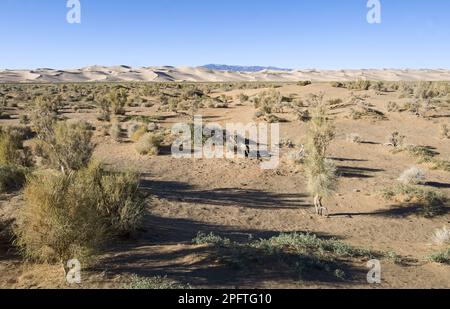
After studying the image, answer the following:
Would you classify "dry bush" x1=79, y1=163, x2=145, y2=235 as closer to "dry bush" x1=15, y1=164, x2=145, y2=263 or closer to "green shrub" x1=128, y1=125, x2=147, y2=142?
"dry bush" x1=15, y1=164, x2=145, y2=263

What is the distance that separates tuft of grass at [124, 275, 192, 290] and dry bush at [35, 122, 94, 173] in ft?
26.6

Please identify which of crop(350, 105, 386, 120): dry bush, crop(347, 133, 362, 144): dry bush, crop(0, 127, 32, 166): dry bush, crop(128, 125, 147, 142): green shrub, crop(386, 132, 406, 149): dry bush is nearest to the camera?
crop(0, 127, 32, 166): dry bush

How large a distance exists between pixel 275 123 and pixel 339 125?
4.65m

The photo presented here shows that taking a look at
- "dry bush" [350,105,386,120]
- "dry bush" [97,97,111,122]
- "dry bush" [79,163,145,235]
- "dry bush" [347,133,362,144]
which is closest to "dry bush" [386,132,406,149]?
"dry bush" [347,133,362,144]

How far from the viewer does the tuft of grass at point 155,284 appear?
22.4 feet

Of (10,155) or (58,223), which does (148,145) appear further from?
(58,223)

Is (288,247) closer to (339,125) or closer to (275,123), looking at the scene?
(275,123)

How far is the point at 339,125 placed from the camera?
28.5 meters

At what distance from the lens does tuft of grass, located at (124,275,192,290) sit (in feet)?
22.4

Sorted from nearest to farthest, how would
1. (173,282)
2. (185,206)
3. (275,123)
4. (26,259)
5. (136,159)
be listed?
(173,282) → (26,259) → (185,206) → (136,159) → (275,123)

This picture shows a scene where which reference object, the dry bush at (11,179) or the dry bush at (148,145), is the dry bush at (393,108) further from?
the dry bush at (11,179)

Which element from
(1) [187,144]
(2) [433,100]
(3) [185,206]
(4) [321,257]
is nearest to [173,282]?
(4) [321,257]

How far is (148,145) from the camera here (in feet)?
66.4

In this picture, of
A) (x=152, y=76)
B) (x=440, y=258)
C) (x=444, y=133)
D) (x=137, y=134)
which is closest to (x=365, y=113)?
(x=444, y=133)
